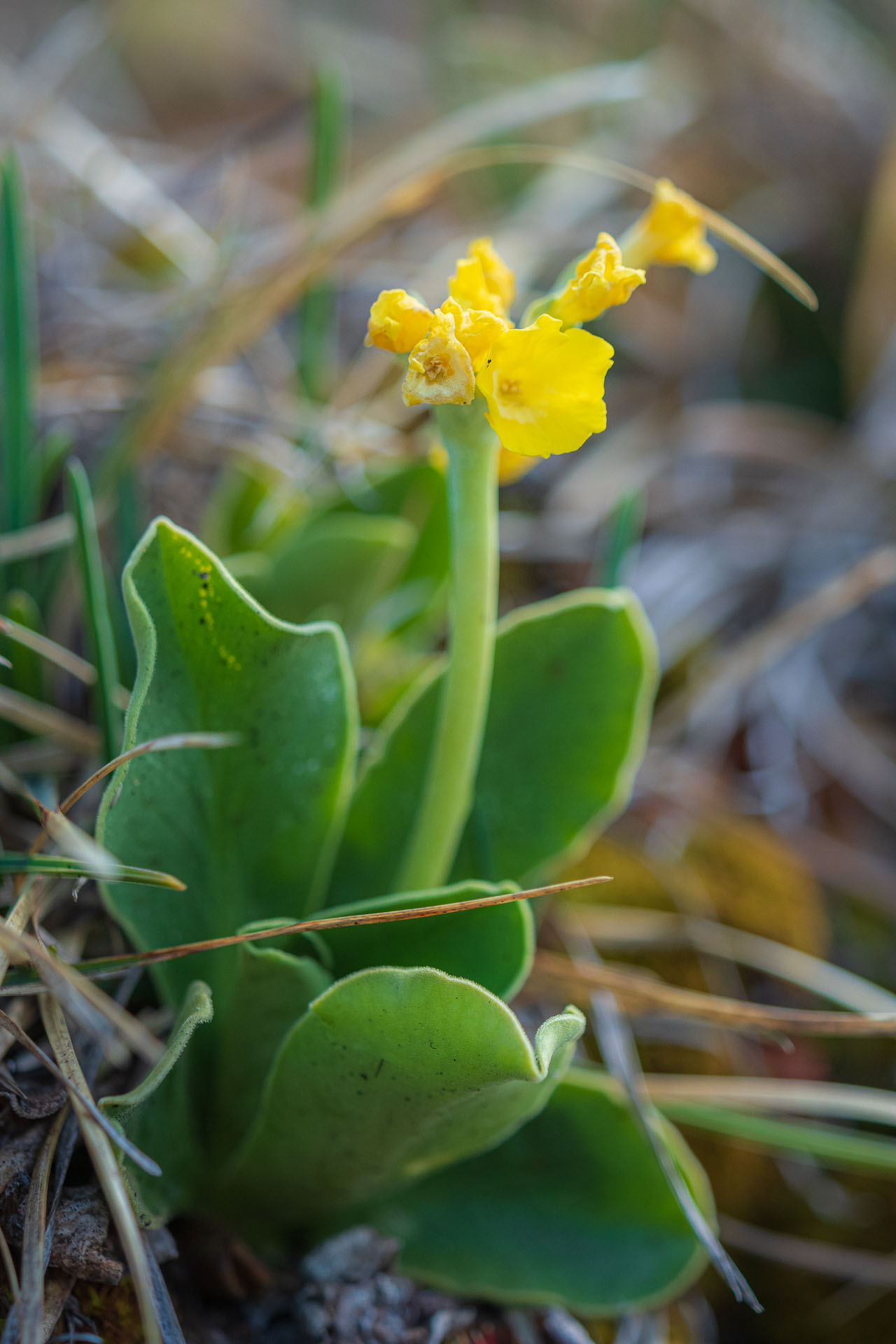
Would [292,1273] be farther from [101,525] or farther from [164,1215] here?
[101,525]

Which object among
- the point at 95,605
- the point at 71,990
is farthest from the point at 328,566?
the point at 71,990

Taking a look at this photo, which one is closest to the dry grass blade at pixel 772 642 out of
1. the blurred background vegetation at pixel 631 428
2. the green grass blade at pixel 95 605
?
the blurred background vegetation at pixel 631 428

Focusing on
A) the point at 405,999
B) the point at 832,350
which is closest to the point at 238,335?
the point at 405,999

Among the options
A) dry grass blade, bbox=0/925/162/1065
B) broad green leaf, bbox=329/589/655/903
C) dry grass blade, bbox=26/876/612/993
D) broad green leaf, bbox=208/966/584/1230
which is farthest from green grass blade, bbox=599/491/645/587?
dry grass blade, bbox=0/925/162/1065

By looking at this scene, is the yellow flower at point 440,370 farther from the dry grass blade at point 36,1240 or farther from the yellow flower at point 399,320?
the dry grass blade at point 36,1240

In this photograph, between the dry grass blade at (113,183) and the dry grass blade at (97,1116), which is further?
the dry grass blade at (113,183)
